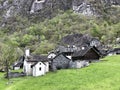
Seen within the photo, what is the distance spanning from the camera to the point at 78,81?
57.9 m

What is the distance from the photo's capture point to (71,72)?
6550cm

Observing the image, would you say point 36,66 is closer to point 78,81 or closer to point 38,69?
point 38,69

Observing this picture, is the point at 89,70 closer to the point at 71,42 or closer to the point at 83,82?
the point at 83,82

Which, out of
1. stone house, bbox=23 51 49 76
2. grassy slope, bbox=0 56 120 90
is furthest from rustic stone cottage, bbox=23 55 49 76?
grassy slope, bbox=0 56 120 90

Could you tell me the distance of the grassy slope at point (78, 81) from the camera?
178 ft

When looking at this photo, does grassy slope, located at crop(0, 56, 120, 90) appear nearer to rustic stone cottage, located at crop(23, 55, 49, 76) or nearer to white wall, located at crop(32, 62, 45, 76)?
white wall, located at crop(32, 62, 45, 76)

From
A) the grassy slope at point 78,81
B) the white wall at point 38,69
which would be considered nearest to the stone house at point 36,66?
the white wall at point 38,69

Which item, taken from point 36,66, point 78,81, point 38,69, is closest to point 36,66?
point 36,66

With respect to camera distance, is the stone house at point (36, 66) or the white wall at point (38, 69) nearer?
the white wall at point (38, 69)

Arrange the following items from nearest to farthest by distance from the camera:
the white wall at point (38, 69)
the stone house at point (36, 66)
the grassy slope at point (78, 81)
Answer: the grassy slope at point (78, 81) < the white wall at point (38, 69) < the stone house at point (36, 66)

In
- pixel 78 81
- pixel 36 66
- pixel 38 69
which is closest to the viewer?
pixel 78 81

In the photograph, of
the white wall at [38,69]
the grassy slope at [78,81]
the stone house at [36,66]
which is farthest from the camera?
the stone house at [36,66]

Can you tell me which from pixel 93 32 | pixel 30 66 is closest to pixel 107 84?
pixel 30 66

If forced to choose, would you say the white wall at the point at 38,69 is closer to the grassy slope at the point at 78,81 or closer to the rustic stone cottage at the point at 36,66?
the rustic stone cottage at the point at 36,66
